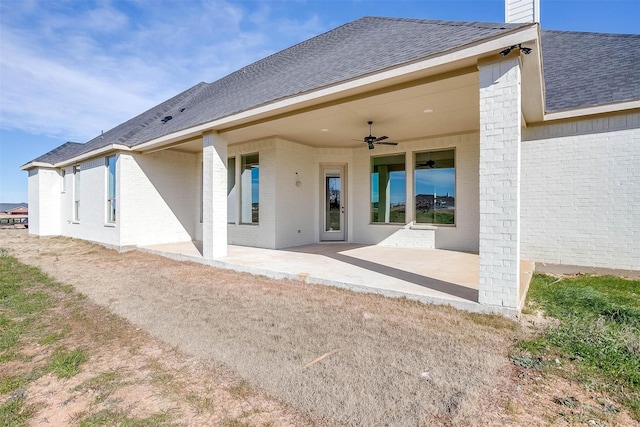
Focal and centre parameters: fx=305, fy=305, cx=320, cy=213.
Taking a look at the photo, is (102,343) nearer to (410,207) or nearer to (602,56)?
(410,207)

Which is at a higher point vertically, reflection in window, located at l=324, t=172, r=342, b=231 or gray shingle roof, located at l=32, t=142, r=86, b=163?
→ gray shingle roof, located at l=32, t=142, r=86, b=163

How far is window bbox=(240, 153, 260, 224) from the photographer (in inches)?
358

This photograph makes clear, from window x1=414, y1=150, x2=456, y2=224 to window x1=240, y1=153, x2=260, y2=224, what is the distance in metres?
4.63


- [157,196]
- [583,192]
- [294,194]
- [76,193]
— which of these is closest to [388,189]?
[294,194]

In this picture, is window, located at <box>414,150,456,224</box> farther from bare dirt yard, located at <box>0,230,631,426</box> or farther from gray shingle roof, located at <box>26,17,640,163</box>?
bare dirt yard, located at <box>0,230,631,426</box>

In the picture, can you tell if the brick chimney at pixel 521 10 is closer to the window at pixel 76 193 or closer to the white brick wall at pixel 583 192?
the white brick wall at pixel 583 192

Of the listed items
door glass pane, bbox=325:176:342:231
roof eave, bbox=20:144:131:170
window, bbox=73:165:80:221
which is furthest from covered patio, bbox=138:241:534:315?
window, bbox=73:165:80:221

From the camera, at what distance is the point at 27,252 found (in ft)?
30.7

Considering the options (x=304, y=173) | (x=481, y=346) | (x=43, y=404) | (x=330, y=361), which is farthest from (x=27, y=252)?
(x=481, y=346)

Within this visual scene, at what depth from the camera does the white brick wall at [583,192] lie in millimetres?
5648

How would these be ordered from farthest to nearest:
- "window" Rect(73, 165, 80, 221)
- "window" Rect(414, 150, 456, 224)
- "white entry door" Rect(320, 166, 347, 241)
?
"window" Rect(73, 165, 80, 221) < "white entry door" Rect(320, 166, 347, 241) < "window" Rect(414, 150, 456, 224)

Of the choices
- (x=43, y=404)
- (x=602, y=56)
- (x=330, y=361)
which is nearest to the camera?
(x=43, y=404)

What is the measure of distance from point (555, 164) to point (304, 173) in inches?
245

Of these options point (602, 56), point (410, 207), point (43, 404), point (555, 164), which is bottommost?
point (43, 404)
